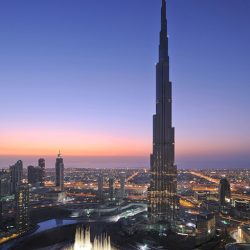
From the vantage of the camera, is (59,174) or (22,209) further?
(59,174)

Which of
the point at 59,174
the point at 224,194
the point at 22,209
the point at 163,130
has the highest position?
the point at 163,130

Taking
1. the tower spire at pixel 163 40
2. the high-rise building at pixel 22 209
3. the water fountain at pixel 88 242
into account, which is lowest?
the water fountain at pixel 88 242

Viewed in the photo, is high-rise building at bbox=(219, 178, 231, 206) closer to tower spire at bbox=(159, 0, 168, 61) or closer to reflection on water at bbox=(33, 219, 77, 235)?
tower spire at bbox=(159, 0, 168, 61)

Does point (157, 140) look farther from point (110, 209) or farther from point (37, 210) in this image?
point (37, 210)

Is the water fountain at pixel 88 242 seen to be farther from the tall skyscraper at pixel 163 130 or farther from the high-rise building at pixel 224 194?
the high-rise building at pixel 224 194

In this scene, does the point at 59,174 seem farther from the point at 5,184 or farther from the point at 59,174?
the point at 5,184

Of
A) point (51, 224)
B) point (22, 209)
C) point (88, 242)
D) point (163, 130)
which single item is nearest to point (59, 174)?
point (163, 130)

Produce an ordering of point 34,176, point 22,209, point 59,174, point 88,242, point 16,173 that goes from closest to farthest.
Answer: point 88,242 → point 22,209 → point 16,173 → point 59,174 → point 34,176

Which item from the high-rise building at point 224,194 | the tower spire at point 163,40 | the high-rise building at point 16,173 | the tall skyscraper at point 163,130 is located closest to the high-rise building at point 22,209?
the tall skyscraper at point 163,130

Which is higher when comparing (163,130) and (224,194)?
(163,130)
